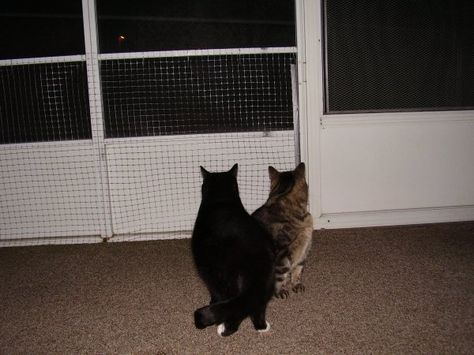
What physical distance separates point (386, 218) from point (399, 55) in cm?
129

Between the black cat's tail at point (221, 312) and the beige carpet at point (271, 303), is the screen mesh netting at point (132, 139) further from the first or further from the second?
the black cat's tail at point (221, 312)

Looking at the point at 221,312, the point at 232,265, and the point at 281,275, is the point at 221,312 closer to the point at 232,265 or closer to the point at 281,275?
the point at 232,265

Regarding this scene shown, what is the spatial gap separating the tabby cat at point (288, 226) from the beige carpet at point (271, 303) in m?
0.10

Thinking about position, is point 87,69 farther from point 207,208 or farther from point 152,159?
point 207,208

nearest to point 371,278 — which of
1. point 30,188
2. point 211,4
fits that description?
point 211,4

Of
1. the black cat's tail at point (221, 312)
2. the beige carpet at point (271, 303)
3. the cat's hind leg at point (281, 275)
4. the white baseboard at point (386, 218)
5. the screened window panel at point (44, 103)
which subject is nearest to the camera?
the black cat's tail at point (221, 312)

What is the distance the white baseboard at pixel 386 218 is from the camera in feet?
10.3

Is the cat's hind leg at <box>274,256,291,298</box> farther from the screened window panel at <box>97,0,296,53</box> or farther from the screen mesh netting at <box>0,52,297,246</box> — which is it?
the screened window panel at <box>97,0,296,53</box>

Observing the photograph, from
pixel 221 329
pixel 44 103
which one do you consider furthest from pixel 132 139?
pixel 221 329

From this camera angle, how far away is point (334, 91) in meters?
3.06

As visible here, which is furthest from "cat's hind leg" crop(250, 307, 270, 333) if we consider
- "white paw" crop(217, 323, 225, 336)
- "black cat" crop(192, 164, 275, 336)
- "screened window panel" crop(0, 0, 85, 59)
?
"screened window panel" crop(0, 0, 85, 59)

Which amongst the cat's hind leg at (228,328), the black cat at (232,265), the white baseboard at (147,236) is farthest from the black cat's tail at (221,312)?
the white baseboard at (147,236)

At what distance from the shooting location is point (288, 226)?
6.47 ft

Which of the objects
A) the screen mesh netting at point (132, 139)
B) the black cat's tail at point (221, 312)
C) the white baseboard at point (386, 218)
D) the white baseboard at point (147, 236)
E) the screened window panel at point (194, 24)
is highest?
the screened window panel at point (194, 24)
